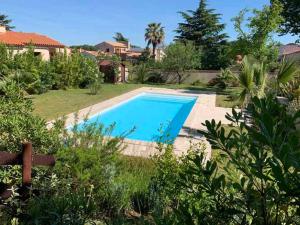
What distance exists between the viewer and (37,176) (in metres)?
4.55

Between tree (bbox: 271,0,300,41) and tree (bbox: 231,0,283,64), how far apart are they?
7127mm

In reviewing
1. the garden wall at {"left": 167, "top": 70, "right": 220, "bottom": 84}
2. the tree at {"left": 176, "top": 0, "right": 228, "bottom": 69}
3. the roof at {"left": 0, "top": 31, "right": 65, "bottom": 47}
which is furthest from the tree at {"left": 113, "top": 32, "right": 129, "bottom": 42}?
the garden wall at {"left": 167, "top": 70, "right": 220, "bottom": 84}

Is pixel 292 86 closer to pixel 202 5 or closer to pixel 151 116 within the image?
pixel 151 116

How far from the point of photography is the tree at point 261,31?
16953 millimetres

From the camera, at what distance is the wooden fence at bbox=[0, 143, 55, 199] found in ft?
12.5

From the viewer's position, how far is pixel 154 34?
59.5m

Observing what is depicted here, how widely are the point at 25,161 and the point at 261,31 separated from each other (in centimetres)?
1650

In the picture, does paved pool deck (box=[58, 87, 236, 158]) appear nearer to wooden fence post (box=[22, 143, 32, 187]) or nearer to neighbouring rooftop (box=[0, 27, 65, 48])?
wooden fence post (box=[22, 143, 32, 187])

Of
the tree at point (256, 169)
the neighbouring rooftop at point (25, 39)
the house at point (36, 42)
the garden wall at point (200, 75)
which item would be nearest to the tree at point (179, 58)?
Answer: the garden wall at point (200, 75)

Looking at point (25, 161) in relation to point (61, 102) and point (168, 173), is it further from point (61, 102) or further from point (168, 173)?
point (61, 102)

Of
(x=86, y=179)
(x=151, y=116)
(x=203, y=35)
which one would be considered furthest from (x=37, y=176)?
(x=203, y=35)

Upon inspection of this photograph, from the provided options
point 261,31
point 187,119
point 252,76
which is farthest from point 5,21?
point 252,76

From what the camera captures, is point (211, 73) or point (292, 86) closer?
point (292, 86)

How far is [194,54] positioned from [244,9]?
33.3 ft
